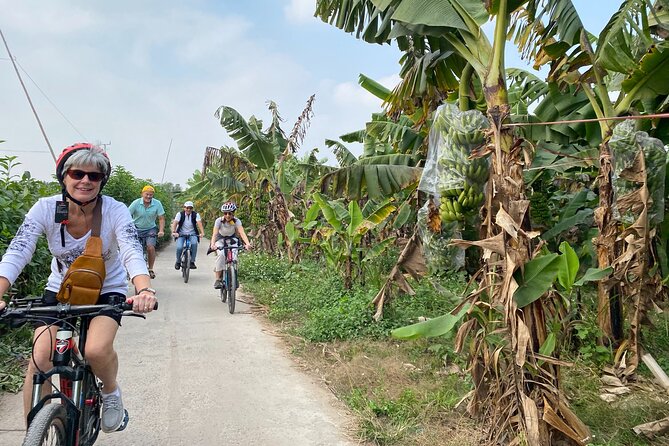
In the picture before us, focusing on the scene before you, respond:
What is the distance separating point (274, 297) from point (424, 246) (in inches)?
175

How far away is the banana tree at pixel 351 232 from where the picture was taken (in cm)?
722

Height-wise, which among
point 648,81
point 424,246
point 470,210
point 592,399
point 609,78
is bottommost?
point 592,399

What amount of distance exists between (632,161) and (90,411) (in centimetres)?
498

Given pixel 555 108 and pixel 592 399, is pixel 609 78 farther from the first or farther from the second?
pixel 592 399

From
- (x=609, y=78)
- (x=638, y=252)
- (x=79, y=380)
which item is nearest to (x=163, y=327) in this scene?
(x=79, y=380)

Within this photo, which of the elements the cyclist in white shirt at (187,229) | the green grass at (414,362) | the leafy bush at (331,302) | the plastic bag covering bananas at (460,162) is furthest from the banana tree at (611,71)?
the cyclist in white shirt at (187,229)

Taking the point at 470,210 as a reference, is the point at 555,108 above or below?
above

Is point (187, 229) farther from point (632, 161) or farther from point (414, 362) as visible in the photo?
point (632, 161)

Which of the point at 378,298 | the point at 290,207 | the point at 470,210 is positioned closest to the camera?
the point at 470,210

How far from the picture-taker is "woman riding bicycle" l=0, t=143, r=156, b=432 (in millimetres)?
2846

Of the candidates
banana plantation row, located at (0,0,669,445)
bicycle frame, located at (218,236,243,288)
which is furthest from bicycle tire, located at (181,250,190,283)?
banana plantation row, located at (0,0,669,445)

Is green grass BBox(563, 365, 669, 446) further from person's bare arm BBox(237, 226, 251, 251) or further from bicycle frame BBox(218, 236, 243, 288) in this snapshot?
bicycle frame BBox(218, 236, 243, 288)

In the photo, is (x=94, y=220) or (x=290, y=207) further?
(x=290, y=207)

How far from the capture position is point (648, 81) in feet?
16.1
